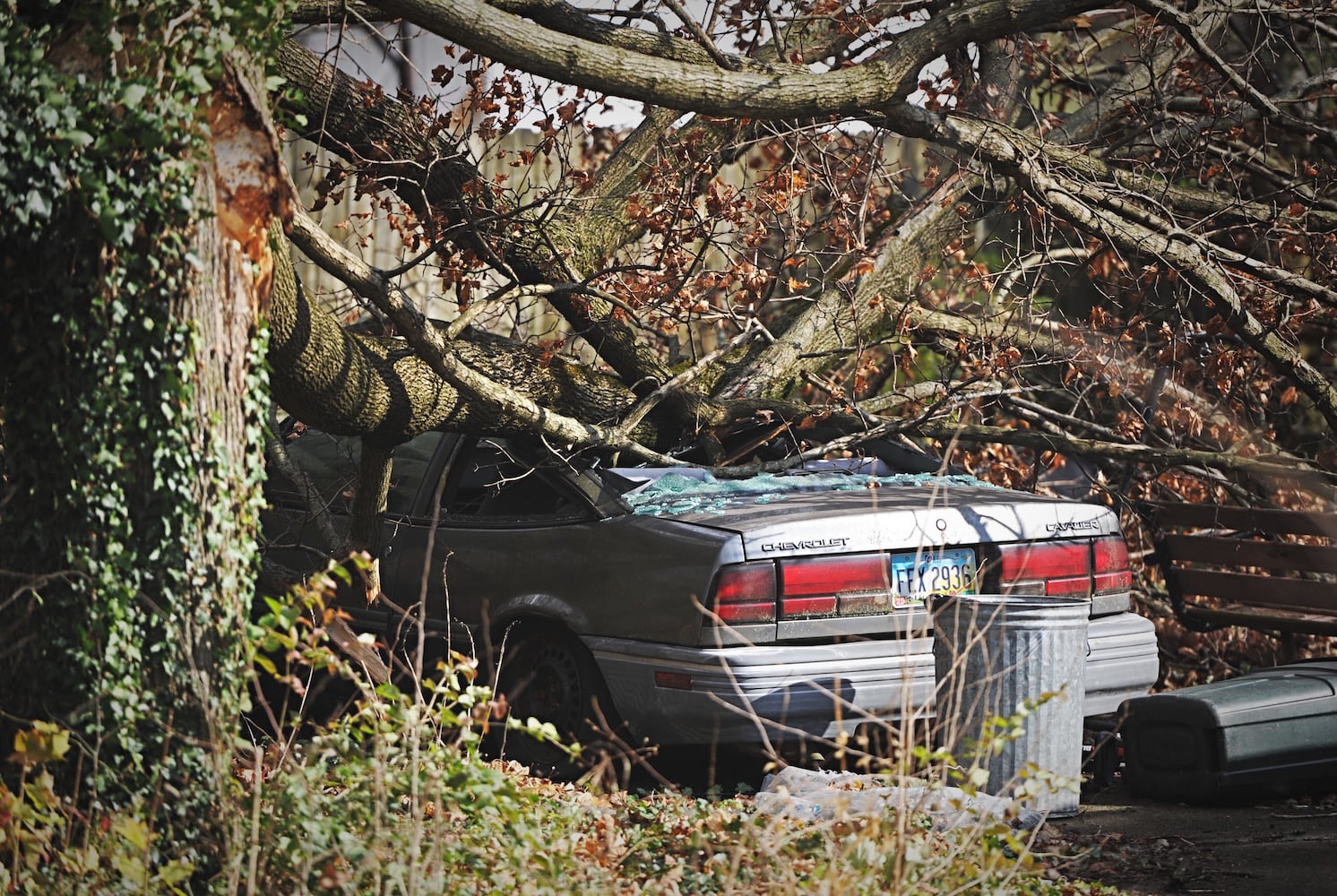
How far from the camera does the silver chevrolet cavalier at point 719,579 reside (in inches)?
201

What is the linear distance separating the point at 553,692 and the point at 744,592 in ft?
3.62

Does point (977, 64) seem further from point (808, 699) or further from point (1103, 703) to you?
point (808, 699)

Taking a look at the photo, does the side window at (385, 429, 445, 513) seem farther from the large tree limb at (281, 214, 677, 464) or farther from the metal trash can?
the metal trash can

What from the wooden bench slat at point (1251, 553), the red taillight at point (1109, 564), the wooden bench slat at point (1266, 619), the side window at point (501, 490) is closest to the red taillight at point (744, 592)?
the side window at point (501, 490)

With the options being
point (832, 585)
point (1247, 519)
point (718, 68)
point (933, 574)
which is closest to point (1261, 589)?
point (1247, 519)

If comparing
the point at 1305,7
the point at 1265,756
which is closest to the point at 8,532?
the point at 1265,756

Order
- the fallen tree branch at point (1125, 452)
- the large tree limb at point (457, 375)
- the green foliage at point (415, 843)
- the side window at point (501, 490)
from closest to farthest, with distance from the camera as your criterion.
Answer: the green foliage at point (415, 843) → the large tree limb at point (457, 375) → the side window at point (501, 490) → the fallen tree branch at point (1125, 452)

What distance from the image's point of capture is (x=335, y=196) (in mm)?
6355

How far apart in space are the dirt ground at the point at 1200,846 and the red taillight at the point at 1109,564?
891 mm

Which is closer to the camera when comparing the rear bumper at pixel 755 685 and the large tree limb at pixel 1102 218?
the rear bumper at pixel 755 685

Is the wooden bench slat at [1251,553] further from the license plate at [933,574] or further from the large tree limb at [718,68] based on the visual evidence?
the large tree limb at [718,68]

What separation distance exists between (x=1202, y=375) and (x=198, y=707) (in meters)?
6.25

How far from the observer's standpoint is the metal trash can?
5.16 meters

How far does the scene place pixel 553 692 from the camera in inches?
225
